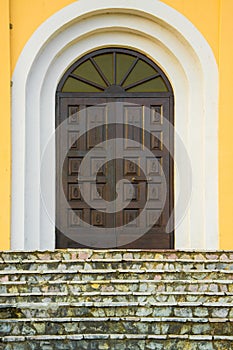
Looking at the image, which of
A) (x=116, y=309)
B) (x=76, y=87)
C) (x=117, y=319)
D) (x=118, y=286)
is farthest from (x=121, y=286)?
(x=76, y=87)

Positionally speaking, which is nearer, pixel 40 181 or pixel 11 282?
pixel 11 282

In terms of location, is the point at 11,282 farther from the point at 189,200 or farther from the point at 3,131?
the point at 189,200

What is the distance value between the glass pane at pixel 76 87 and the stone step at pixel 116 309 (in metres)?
3.67

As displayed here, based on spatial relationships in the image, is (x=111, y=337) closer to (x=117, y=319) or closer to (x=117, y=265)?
(x=117, y=319)

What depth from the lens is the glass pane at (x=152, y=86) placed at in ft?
34.2

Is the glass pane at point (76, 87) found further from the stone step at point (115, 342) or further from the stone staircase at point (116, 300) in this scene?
the stone step at point (115, 342)

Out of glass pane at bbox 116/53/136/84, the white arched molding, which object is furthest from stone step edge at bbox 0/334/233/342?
glass pane at bbox 116/53/136/84

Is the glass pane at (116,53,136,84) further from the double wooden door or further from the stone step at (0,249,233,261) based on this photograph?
the stone step at (0,249,233,261)

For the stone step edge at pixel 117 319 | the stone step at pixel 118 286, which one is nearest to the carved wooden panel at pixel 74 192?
the stone step at pixel 118 286

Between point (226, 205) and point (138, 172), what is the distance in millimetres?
Result: 1348

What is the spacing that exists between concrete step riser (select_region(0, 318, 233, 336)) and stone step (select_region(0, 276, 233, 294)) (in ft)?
1.98

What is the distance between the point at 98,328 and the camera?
7438 millimetres

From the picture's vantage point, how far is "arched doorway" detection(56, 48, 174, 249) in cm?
1032

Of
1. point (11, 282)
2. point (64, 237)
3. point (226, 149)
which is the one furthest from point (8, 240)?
point (226, 149)
